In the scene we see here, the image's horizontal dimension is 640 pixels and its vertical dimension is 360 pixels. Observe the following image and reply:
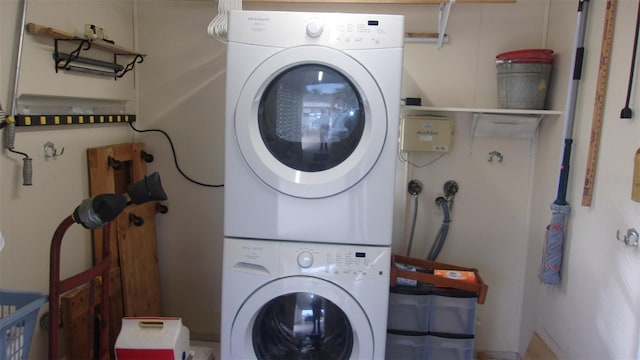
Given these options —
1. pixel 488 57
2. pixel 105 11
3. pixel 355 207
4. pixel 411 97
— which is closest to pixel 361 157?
pixel 355 207

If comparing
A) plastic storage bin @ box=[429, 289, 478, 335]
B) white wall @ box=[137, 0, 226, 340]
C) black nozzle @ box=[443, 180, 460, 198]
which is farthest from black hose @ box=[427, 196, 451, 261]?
white wall @ box=[137, 0, 226, 340]

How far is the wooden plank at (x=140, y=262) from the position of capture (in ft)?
7.46

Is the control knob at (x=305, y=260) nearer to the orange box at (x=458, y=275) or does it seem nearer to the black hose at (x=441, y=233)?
the orange box at (x=458, y=275)

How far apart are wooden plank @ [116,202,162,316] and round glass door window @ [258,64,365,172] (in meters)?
1.04

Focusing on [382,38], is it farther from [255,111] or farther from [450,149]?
[450,149]

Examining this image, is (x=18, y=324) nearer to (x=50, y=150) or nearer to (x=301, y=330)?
(x=50, y=150)

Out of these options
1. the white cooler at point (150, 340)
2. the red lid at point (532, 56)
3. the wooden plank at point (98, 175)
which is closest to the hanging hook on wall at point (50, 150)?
the wooden plank at point (98, 175)

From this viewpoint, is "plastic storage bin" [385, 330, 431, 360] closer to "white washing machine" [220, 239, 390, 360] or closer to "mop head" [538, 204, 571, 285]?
"white washing machine" [220, 239, 390, 360]

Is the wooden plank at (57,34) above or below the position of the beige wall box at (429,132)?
above

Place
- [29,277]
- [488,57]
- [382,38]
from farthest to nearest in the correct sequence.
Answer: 1. [488,57]
2. [29,277]
3. [382,38]

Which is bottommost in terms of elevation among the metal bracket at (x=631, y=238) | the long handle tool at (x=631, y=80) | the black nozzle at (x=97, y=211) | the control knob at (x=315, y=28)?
the metal bracket at (x=631, y=238)

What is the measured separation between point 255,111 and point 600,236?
144cm

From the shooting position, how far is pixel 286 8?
2428 mm

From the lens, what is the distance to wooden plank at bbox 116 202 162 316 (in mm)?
A: 2273
